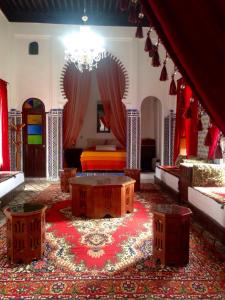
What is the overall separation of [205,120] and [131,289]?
4.67m

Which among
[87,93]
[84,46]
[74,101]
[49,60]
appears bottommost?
[74,101]

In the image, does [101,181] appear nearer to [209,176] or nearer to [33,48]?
[209,176]

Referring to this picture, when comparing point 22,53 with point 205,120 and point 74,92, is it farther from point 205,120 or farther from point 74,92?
point 205,120

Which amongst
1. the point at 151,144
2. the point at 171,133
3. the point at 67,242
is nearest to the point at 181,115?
the point at 171,133

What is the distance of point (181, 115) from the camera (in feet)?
24.6

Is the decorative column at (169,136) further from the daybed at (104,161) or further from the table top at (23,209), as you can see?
the table top at (23,209)

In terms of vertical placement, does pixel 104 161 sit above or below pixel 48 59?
below

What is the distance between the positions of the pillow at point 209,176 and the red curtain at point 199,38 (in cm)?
377

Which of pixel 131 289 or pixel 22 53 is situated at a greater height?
pixel 22 53

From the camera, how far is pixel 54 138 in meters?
8.18

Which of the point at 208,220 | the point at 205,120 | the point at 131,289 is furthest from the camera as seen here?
the point at 205,120

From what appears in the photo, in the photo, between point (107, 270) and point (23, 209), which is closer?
point (107, 270)

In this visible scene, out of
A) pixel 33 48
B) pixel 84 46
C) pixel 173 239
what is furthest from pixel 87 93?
pixel 173 239

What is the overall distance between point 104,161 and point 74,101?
6.25 ft
